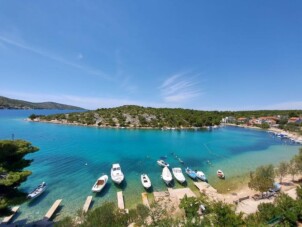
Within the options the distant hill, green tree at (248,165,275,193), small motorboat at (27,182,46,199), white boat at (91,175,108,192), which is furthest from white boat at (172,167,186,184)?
the distant hill

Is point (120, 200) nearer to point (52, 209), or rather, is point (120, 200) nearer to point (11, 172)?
point (52, 209)

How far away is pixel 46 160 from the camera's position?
39.7 metres

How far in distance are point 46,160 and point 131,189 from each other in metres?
24.0

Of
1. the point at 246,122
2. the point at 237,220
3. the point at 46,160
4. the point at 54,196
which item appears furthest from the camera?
the point at 246,122

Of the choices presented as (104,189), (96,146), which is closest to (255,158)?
(104,189)

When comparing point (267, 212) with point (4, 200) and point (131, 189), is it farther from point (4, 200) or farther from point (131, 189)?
point (4, 200)

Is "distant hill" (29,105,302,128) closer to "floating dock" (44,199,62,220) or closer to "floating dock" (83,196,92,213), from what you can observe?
"floating dock" (83,196,92,213)

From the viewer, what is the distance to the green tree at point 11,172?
1380 cm

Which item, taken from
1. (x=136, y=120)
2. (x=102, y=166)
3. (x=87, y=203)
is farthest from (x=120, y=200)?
(x=136, y=120)

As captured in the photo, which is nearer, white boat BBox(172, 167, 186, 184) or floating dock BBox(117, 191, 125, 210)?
floating dock BBox(117, 191, 125, 210)

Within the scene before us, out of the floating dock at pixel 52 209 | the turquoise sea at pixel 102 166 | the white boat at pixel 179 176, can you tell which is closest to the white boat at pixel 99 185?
the turquoise sea at pixel 102 166

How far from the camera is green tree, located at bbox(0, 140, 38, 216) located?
1380 centimetres

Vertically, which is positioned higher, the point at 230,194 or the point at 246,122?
the point at 246,122

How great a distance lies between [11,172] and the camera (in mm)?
14312
